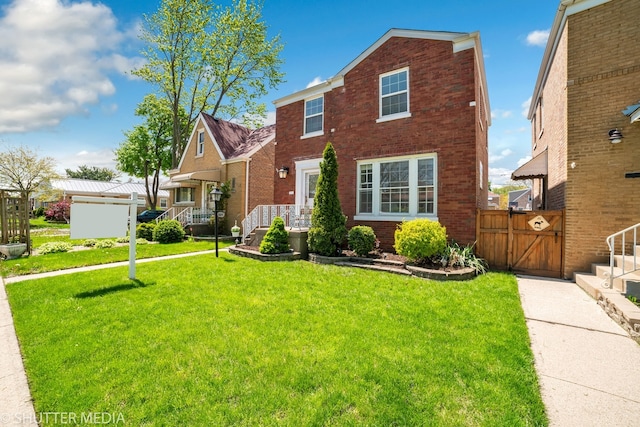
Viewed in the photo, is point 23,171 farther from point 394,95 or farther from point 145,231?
point 394,95

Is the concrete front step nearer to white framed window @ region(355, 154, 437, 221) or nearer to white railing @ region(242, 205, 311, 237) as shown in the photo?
white framed window @ region(355, 154, 437, 221)

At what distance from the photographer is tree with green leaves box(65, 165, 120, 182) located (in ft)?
210

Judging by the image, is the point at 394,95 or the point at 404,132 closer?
the point at 404,132

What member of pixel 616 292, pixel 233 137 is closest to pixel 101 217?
A: pixel 616 292

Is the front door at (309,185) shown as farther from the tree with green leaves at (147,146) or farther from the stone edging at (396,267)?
the tree with green leaves at (147,146)

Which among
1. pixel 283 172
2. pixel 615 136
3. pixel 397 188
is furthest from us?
pixel 283 172

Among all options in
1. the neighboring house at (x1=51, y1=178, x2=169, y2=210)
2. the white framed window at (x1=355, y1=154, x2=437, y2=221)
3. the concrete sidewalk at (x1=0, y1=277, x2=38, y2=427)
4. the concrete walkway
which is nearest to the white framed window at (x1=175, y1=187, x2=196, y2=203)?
the white framed window at (x1=355, y1=154, x2=437, y2=221)

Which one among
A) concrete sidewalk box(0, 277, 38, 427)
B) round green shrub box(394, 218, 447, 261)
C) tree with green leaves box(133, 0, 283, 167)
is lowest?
concrete sidewalk box(0, 277, 38, 427)

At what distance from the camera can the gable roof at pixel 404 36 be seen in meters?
8.60

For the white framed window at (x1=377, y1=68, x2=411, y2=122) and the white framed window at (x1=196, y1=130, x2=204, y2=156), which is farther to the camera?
the white framed window at (x1=196, y1=130, x2=204, y2=156)

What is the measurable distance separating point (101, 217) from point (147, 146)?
2753 centimetres

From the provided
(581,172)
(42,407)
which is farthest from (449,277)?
(42,407)

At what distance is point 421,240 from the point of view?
24.4ft

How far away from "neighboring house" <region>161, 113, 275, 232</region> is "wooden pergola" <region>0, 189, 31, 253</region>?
7094 mm
